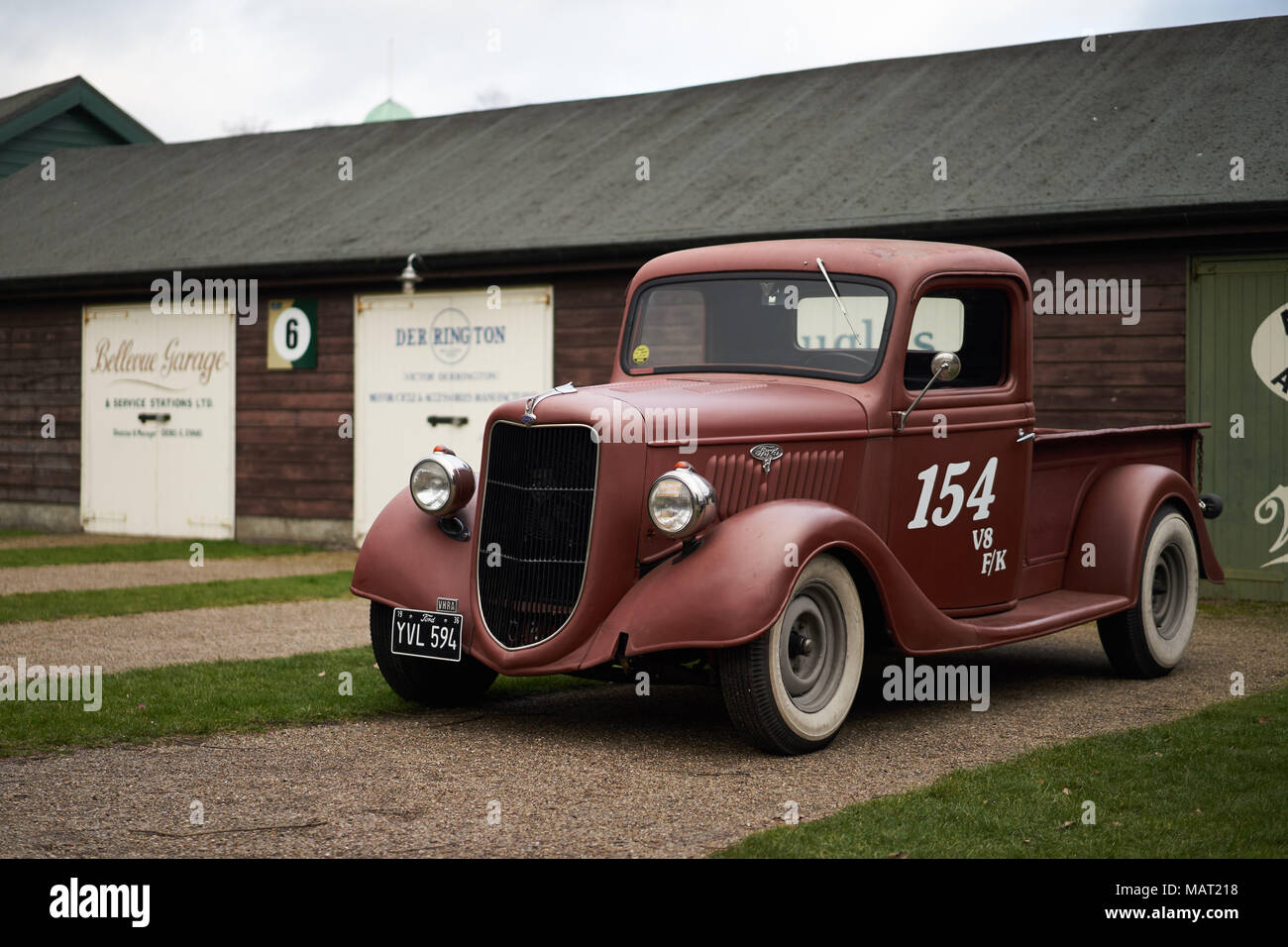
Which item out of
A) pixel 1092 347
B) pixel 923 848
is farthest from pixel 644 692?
pixel 1092 347

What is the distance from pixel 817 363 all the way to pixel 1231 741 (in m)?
2.33

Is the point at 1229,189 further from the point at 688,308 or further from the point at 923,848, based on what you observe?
the point at 923,848

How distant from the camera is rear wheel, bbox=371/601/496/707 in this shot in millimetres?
6480

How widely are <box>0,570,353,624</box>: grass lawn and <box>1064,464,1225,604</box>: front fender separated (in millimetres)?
4883

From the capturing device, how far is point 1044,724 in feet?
20.9

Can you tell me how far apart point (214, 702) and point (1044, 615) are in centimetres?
390

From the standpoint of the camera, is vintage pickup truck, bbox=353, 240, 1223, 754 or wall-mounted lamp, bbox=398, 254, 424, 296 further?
wall-mounted lamp, bbox=398, 254, 424, 296

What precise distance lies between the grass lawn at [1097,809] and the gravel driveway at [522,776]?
0.21 metres

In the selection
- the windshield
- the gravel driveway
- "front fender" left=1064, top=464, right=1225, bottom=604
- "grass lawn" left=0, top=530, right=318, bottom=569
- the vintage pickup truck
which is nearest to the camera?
the gravel driveway

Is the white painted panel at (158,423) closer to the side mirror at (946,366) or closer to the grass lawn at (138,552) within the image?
the grass lawn at (138,552)

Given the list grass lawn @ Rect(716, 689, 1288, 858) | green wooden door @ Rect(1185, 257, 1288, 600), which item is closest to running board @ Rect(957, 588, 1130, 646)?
grass lawn @ Rect(716, 689, 1288, 858)

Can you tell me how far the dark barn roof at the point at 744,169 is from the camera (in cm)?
1149

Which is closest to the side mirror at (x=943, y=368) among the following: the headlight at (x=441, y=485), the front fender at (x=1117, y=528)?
the front fender at (x=1117, y=528)

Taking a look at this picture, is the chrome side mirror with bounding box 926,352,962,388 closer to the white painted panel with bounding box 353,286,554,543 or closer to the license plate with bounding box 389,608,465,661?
the license plate with bounding box 389,608,465,661
